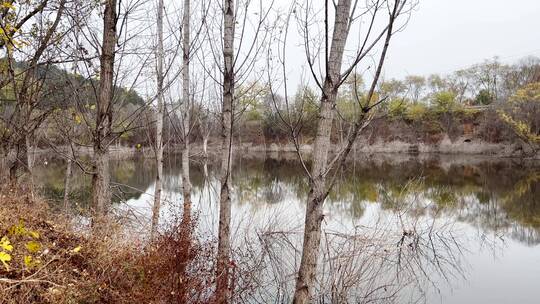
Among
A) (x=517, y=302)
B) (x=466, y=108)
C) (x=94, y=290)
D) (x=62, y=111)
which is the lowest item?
(x=517, y=302)

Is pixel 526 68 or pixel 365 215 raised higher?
pixel 526 68

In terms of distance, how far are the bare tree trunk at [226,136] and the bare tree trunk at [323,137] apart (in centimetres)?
143

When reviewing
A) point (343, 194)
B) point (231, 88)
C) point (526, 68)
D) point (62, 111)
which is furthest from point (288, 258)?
point (526, 68)

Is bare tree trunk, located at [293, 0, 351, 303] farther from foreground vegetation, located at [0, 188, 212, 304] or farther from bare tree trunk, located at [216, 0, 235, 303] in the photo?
foreground vegetation, located at [0, 188, 212, 304]

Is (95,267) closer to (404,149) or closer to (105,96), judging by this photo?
(105,96)

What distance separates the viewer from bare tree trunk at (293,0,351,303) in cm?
281

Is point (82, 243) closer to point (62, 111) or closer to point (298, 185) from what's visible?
point (62, 111)

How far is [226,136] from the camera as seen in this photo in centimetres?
411

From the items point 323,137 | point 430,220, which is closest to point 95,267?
point 323,137

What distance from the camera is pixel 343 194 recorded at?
15.4m

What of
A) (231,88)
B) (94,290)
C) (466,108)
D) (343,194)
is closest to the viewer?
(94,290)

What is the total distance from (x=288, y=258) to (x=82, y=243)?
379 cm

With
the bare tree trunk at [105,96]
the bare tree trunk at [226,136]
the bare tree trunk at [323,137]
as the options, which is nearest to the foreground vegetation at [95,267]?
the bare tree trunk at [226,136]

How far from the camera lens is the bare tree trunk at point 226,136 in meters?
4.04
